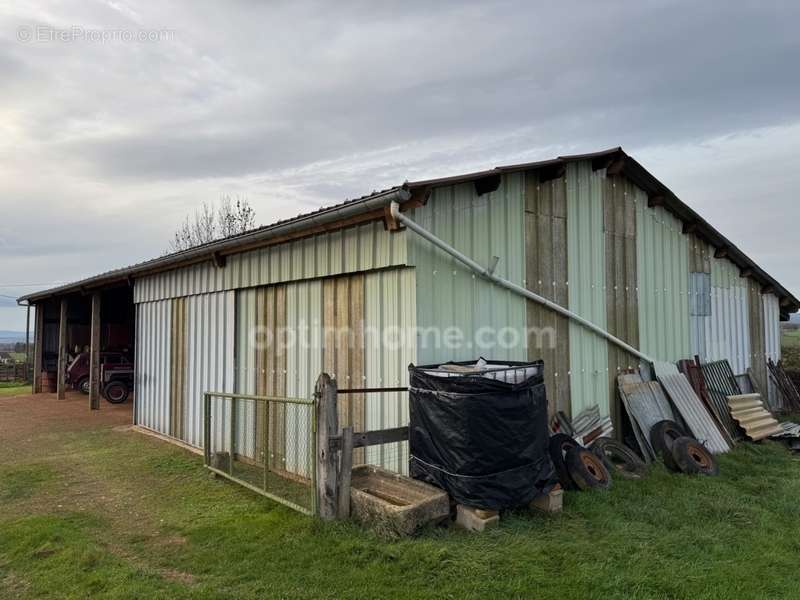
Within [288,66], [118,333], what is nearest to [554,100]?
[288,66]

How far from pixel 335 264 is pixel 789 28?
6.57m

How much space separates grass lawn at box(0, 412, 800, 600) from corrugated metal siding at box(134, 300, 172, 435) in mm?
3842

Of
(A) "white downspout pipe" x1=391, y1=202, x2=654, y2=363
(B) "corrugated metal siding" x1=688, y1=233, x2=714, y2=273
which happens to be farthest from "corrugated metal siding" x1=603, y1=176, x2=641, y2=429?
(B) "corrugated metal siding" x1=688, y1=233, x2=714, y2=273

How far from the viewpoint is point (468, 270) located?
5.70 metres

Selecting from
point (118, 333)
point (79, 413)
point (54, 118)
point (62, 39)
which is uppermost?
point (62, 39)

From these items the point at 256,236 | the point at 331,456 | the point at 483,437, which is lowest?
the point at 331,456

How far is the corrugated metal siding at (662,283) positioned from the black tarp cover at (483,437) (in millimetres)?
4000

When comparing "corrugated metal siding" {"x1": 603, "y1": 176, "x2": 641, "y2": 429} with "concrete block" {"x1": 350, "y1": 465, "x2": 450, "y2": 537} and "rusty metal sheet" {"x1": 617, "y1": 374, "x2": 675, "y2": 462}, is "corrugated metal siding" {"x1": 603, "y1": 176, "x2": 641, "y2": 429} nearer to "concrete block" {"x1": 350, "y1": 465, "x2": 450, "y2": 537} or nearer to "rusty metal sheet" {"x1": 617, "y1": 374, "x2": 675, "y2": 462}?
"rusty metal sheet" {"x1": 617, "y1": 374, "x2": 675, "y2": 462}

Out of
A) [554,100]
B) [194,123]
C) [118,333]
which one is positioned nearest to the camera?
[554,100]

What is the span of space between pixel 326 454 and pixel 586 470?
267 centimetres

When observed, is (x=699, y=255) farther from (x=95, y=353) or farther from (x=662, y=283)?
(x=95, y=353)

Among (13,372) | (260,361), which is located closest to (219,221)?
(13,372)

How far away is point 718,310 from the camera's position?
9.46 metres

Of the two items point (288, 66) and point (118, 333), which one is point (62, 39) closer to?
point (288, 66)
